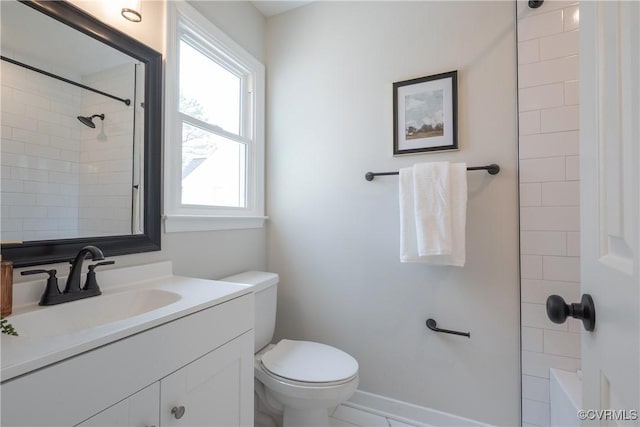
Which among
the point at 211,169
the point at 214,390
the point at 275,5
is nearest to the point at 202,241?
the point at 211,169

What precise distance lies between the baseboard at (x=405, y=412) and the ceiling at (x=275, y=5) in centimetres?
243

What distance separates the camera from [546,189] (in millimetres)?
1281

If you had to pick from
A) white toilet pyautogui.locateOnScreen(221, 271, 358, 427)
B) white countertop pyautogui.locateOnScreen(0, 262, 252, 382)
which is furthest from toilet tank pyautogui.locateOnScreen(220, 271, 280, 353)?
white countertop pyautogui.locateOnScreen(0, 262, 252, 382)

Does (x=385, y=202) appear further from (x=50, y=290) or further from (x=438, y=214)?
(x=50, y=290)

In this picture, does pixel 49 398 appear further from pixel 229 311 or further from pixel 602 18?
pixel 602 18

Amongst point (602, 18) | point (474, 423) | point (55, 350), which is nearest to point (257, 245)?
point (55, 350)

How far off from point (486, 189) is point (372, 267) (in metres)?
0.71

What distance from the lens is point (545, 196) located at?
1282 millimetres

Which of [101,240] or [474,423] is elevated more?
[101,240]

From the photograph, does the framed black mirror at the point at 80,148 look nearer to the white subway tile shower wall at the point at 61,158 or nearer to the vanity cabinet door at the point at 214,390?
the white subway tile shower wall at the point at 61,158

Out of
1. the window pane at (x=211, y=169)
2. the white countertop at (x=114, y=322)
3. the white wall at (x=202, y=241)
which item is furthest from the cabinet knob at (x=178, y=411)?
the window pane at (x=211, y=169)

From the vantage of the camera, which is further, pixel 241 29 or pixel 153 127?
pixel 241 29

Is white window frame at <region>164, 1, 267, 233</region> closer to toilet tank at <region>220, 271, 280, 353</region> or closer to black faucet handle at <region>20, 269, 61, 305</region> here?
toilet tank at <region>220, 271, 280, 353</region>

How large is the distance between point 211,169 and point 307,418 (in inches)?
53.2
